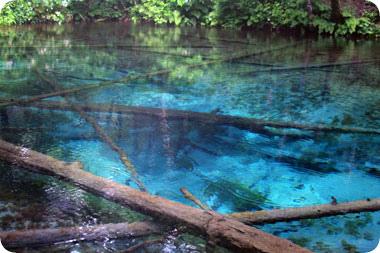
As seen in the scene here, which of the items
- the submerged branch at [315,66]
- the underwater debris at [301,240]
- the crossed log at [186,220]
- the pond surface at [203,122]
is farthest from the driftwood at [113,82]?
the underwater debris at [301,240]

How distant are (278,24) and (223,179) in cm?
111

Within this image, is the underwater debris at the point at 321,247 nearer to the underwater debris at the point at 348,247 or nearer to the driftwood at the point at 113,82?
the underwater debris at the point at 348,247

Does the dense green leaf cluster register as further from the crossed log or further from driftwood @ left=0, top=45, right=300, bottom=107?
the crossed log

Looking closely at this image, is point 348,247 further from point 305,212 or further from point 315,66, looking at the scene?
point 315,66

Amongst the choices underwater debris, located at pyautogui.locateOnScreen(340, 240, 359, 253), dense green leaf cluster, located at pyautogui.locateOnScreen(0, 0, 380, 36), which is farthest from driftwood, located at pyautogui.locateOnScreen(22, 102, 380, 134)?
underwater debris, located at pyautogui.locateOnScreen(340, 240, 359, 253)

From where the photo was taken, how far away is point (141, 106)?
5.93ft

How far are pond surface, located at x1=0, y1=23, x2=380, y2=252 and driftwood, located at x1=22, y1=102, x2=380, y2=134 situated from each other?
13 millimetres

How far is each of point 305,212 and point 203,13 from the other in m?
1.25

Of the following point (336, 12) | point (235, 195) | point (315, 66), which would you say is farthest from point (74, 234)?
point (315, 66)

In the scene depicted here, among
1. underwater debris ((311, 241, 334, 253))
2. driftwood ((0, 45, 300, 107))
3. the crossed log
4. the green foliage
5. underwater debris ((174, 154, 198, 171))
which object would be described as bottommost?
underwater debris ((311, 241, 334, 253))

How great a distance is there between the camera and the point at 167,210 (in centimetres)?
113

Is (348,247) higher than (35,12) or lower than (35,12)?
lower

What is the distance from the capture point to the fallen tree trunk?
1135 mm

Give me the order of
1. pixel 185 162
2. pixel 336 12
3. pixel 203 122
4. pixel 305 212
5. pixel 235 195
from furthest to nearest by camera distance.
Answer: pixel 336 12 < pixel 203 122 < pixel 185 162 < pixel 235 195 < pixel 305 212
